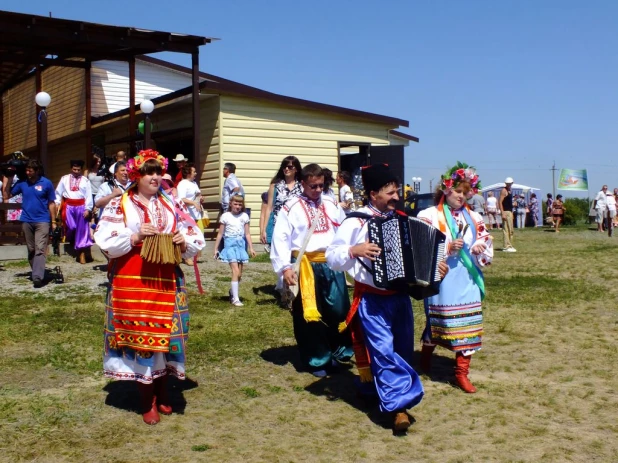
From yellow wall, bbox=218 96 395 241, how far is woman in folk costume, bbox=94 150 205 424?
11.9m

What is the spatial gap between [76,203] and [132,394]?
7870 millimetres

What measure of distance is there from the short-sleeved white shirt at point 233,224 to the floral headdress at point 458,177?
385cm

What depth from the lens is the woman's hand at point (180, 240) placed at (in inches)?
203

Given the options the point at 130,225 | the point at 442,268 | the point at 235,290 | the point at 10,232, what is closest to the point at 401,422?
the point at 442,268

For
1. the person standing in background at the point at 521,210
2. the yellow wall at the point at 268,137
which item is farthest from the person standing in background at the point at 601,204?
the yellow wall at the point at 268,137

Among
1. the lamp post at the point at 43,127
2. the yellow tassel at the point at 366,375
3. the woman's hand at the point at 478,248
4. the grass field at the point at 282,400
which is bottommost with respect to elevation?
the grass field at the point at 282,400

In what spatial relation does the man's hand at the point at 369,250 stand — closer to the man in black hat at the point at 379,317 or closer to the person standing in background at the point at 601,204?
the man in black hat at the point at 379,317

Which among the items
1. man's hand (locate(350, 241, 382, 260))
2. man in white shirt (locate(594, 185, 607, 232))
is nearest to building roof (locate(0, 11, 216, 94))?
man's hand (locate(350, 241, 382, 260))

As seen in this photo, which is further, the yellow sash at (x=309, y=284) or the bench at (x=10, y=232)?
the bench at (x=10, y=232)

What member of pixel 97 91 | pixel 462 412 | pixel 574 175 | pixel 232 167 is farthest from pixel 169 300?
pixel 574 175

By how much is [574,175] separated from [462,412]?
45.2 metres

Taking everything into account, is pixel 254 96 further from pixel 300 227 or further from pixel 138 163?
pixel 138 163

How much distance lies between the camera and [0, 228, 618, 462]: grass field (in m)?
4.61

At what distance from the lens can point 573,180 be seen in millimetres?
47438
